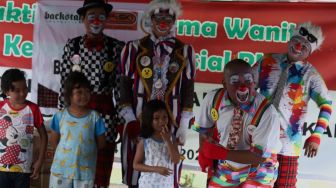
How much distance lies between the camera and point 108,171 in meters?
4.05

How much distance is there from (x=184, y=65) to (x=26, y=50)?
2.20 m

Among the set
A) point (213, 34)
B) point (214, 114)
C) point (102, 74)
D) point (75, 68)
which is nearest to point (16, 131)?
point (75, 68)

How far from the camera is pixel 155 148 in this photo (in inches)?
131

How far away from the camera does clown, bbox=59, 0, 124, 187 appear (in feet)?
12.9

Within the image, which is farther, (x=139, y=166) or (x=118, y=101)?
(x=118, y=101)

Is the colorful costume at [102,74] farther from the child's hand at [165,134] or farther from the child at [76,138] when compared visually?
the child's hand at [165,134]

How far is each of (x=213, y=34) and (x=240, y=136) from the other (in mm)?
2117

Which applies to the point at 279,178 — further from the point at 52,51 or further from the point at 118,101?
the point at 52,51

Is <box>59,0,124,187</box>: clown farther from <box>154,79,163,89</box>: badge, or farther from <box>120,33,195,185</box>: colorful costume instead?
<box>154,79,163,89</box>: badge

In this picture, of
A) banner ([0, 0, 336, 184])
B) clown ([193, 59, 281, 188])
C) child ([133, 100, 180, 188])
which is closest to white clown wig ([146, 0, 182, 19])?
child ([133, 100, 180, 188])

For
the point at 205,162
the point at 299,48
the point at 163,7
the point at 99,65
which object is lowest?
the point at 205,162

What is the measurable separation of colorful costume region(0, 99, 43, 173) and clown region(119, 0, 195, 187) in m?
0.69

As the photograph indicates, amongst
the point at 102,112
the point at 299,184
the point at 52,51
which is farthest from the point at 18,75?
the point at 299,184

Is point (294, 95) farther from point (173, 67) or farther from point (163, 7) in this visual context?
point (163, 7)
